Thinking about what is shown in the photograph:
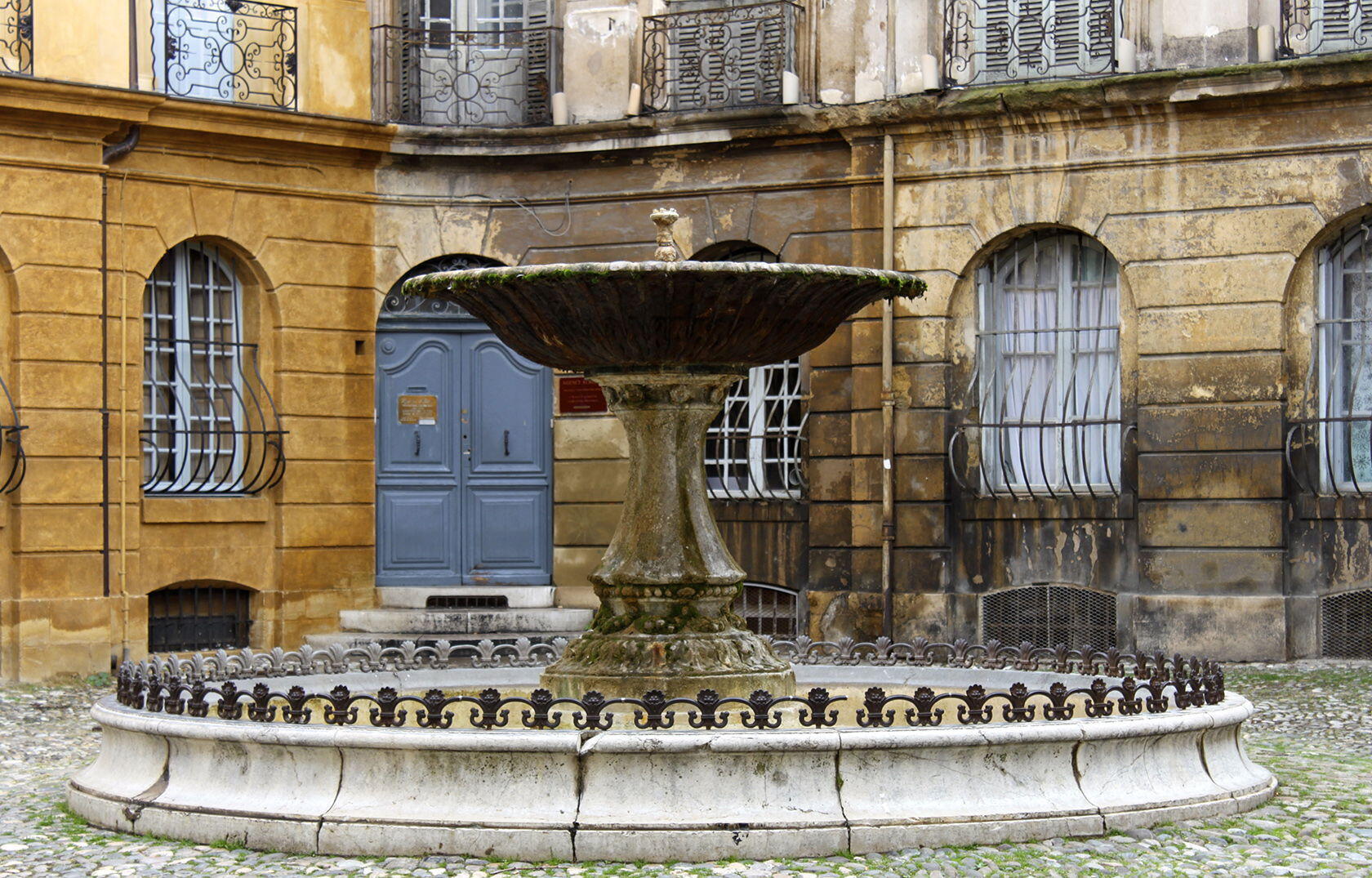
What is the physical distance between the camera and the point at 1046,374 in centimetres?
1628

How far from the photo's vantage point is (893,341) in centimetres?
1655

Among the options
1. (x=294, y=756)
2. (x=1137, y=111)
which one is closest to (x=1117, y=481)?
(x=1137, y=111)

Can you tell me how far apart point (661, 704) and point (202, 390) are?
403 inches

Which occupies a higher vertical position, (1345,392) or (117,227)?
(117,227)

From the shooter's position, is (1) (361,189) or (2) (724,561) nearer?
(2) (724,561)

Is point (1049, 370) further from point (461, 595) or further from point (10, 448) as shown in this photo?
point (10, 448)

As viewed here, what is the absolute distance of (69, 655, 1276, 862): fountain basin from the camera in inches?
280

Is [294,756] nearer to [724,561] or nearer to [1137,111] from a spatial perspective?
[724,561]

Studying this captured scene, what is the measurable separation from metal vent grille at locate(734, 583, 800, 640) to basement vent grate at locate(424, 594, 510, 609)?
2123 mm

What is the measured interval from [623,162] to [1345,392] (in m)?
6.50

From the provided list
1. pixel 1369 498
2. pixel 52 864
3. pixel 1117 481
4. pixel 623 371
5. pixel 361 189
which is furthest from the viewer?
pixel 361 189

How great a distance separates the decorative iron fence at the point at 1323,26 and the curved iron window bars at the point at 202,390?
8891 mm

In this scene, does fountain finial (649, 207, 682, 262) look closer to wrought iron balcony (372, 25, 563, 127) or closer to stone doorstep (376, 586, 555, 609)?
stone doorstep (376, 586, 555, 609)

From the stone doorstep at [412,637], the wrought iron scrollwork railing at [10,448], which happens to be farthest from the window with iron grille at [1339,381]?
the wrought iron scrollwork railing at [10,448]
